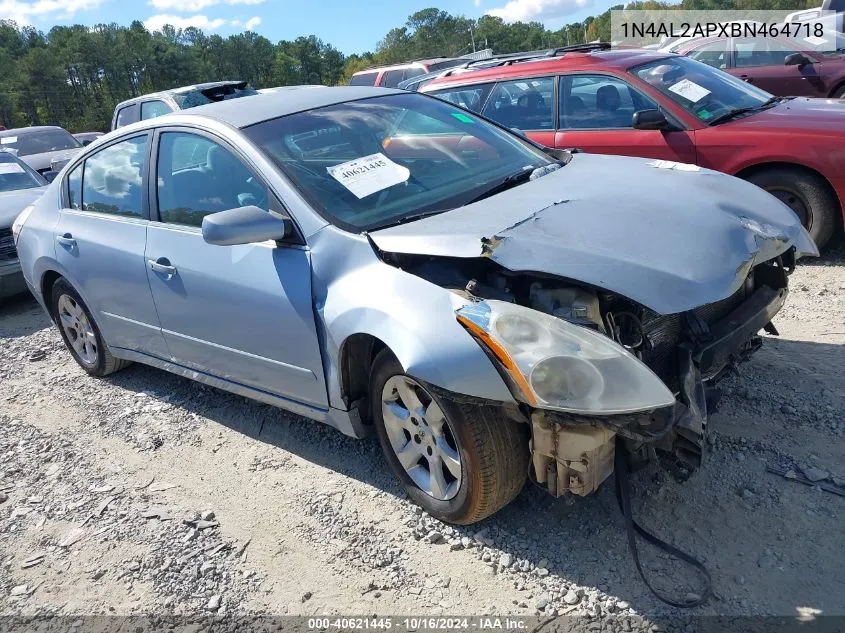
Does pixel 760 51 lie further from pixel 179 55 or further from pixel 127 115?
pixel 179 55

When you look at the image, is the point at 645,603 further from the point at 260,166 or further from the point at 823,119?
the point at 823,119

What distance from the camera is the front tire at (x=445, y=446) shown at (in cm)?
260

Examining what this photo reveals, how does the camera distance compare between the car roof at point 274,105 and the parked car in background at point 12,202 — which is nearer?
the car roof at point 274,105

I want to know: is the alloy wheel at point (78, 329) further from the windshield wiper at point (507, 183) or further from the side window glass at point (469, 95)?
the side window glass at point (469, 95)

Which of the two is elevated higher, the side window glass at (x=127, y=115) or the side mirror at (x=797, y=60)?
the side window glass at (x=127, y=115)

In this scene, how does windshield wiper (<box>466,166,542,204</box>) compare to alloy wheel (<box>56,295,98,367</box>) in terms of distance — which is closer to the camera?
windshield wiper (<box>466,166,542,204</box>)

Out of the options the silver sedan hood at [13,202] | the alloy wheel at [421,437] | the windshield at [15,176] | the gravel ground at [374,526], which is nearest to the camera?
the gravel ground at [374,526]

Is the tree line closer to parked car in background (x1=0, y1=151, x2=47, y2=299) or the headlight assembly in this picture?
parked car in background (x1=0, y1=151, x2=47, y2=299)

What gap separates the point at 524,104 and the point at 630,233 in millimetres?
3912

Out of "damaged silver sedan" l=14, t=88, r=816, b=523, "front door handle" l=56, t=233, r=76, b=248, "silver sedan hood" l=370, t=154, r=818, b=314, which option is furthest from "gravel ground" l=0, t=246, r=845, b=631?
"front door handle" l=56, t=233, r=76, b=248

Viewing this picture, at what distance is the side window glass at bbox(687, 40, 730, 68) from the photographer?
998 centimetres

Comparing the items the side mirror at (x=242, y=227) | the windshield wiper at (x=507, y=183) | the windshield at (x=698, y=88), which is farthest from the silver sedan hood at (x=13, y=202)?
the windshield at (x=698, y=88)

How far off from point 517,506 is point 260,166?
1908mm

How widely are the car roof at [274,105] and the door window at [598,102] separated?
2.47 meters
